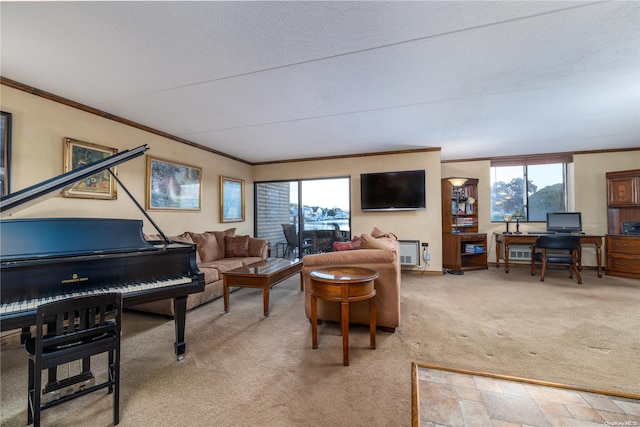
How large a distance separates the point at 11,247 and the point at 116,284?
629 mm

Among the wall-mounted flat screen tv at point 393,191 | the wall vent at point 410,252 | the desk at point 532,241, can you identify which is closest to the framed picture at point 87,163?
the wall-mounted flat screen tv at point 393,191

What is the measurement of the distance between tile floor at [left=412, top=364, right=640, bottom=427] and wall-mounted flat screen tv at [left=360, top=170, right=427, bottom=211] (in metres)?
4.03

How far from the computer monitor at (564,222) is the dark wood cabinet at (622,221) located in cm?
47

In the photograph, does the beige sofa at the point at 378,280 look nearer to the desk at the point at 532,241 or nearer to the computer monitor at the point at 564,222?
the desk at the point at 532,241

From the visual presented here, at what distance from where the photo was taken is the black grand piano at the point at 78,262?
4.96ft

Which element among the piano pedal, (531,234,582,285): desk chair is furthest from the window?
the piano pedal

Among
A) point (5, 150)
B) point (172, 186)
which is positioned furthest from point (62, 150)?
point (172, 186)

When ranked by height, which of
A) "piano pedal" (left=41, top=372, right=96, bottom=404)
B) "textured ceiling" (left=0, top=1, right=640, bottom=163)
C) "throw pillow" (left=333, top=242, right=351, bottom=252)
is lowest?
"piano pedal" (left=41, top=372, right=96, bottom=404)

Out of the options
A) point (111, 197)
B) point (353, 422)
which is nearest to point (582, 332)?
point (353, 422)

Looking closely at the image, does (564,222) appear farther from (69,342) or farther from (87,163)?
(87,163)

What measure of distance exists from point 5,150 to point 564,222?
8.40 m

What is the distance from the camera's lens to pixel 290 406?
5.27 feet

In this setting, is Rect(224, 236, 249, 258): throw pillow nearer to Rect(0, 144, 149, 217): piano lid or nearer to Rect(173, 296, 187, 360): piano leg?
Rect(173, 296, 187, 360): piano leg

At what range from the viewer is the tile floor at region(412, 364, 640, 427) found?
116 centimetres
